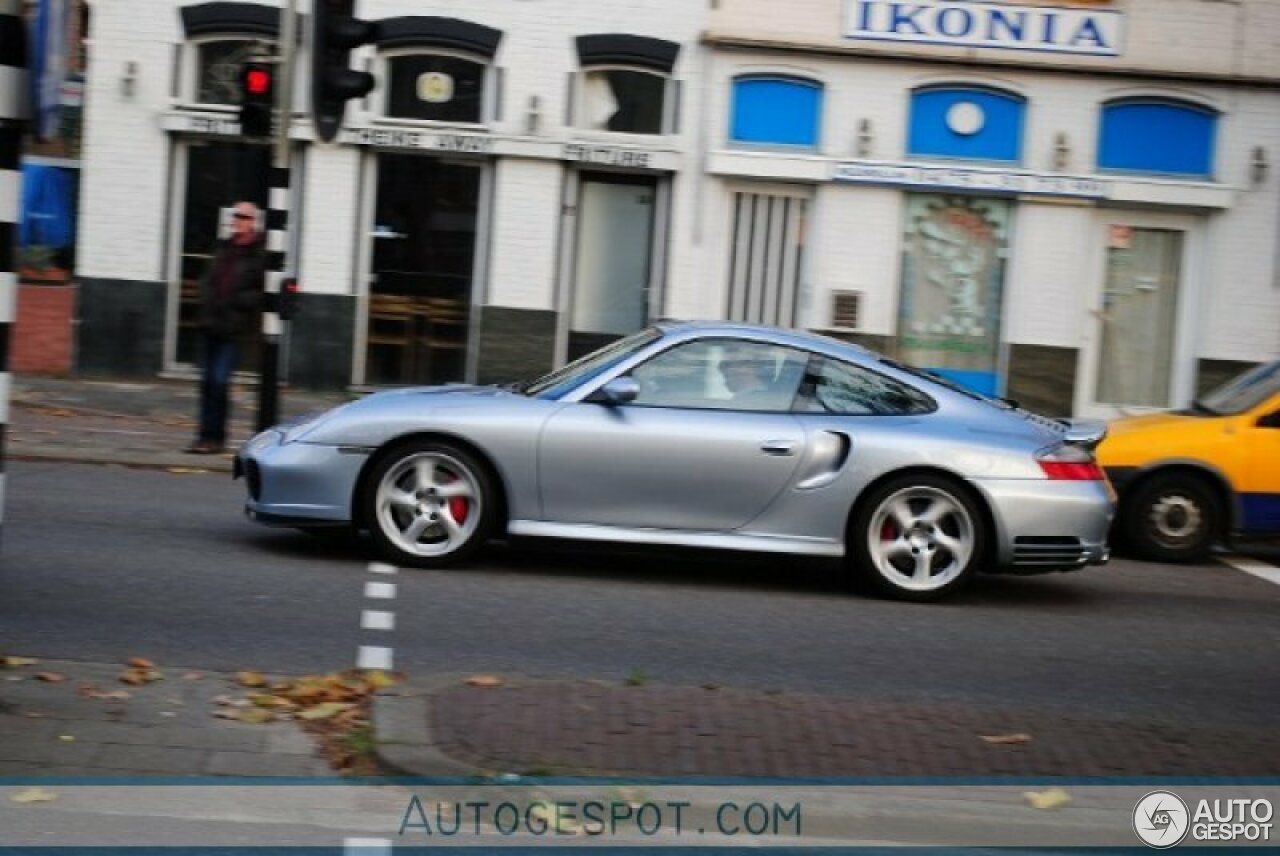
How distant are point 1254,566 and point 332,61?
24.3 feet

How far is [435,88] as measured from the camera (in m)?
20.1

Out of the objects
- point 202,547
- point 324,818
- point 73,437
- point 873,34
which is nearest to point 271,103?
point 73,437

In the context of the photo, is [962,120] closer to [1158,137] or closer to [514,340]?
[1158,137]

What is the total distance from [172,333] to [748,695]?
46.1 feet

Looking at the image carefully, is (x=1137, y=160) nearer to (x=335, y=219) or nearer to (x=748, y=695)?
(x=335, y=219)

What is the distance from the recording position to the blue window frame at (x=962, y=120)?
65.7ft

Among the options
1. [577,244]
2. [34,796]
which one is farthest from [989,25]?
[34,796]

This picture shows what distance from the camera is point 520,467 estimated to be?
9836mm

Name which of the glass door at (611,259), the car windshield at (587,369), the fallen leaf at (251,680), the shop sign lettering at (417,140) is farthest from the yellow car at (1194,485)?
the shop sign lettering at (417,140)

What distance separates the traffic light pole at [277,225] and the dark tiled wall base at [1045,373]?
8.83 metres

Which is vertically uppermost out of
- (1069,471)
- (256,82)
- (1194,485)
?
(256,82)

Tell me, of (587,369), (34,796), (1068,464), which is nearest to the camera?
(34,796)

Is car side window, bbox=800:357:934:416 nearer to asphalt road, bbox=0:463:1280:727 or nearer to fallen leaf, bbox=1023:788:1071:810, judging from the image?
asphalt road, bbox=0:463:1280:727

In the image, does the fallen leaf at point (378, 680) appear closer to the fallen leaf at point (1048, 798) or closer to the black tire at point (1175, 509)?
the fallen leaf at point (1048, 798)
